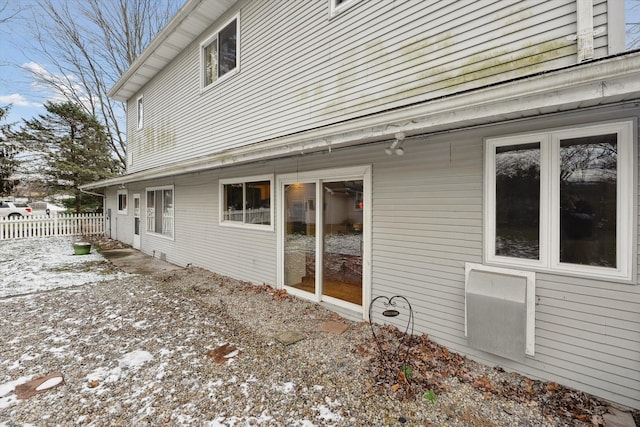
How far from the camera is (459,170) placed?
3309 mm

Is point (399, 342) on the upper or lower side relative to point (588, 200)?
lower

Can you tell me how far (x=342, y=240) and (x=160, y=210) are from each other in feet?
25.9

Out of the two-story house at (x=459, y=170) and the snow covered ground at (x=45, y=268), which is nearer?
the two-story house at (x=459, y=170)

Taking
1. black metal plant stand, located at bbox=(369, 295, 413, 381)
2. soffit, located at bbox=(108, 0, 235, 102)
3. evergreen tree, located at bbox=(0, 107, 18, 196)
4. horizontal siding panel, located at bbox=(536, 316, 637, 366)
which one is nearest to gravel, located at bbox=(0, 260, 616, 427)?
black metal plant stand, located at bbox=(369, 295, 413, 381)

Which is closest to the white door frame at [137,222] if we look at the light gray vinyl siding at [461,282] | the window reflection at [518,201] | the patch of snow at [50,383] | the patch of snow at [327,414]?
the patch of snow at [50,383]

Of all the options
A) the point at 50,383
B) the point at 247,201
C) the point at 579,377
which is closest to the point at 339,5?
the point at 247,201

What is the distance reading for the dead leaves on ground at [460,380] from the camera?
2.51 meters

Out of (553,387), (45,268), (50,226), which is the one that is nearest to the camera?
(553,387)

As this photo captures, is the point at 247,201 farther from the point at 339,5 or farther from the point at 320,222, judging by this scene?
the point at 339,5

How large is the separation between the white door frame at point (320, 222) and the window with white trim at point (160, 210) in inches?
208

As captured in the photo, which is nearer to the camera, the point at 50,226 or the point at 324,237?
the point at 324,237

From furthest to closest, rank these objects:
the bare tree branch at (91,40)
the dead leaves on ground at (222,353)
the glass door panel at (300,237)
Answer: the bare tree branch at (91,40) → the glass door panel at (300,237) → the dead leaves on ground at (222,353)

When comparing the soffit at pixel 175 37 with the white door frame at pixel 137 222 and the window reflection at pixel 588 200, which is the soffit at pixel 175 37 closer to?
the white door frame at pixel 137 222

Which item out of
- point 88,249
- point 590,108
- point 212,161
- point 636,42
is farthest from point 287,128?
point 88,249
